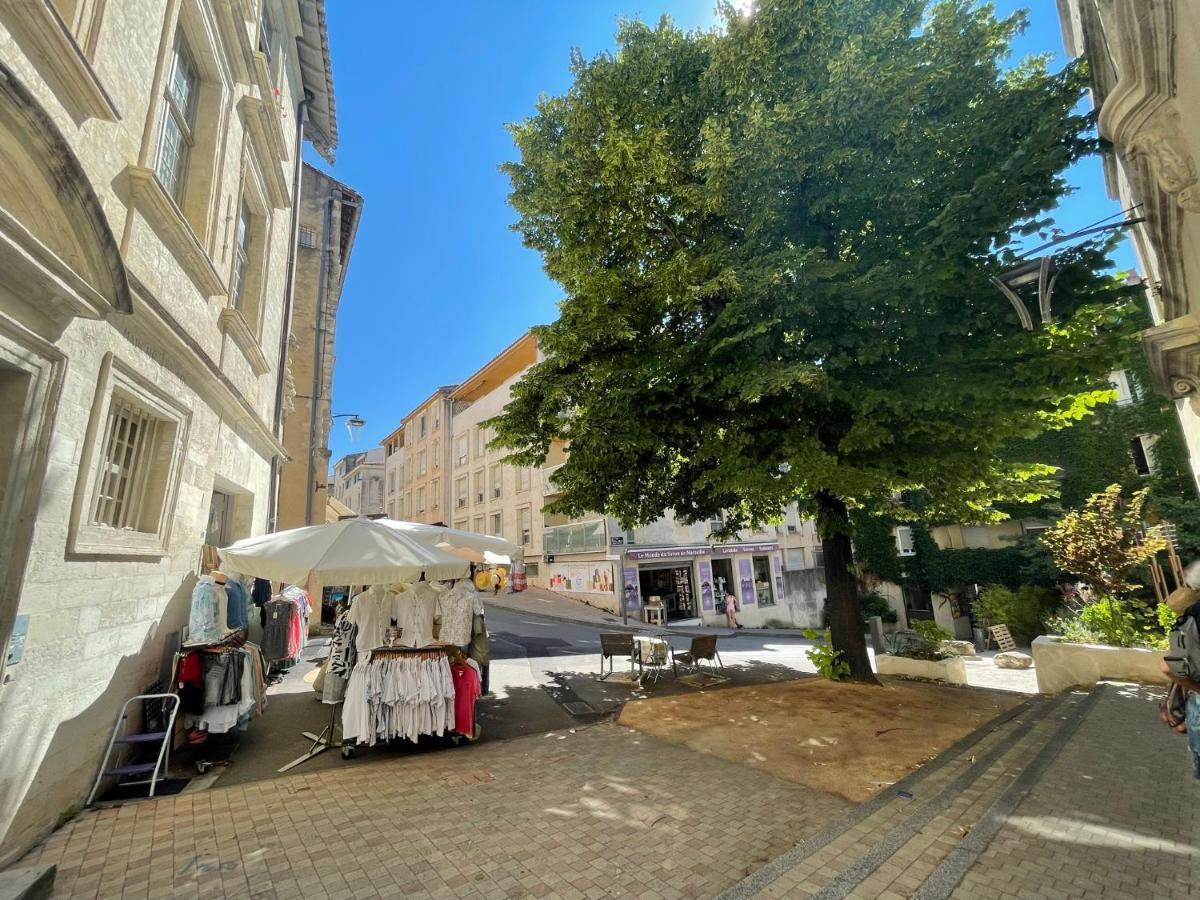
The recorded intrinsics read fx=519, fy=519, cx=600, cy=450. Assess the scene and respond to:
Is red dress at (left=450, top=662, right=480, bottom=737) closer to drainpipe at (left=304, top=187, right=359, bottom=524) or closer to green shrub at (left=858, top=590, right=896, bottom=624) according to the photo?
drainpipe at (left=304, top=187, right=359, bottom=524)

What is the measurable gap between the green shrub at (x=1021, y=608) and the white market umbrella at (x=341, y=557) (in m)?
23.9

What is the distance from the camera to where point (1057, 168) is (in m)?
5.81

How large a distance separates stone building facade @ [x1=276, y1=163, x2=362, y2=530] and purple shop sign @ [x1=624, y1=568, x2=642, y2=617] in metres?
13.2

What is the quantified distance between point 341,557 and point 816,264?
255 inches

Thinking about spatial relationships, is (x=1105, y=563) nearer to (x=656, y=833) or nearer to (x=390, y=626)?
(x=656, y=833)

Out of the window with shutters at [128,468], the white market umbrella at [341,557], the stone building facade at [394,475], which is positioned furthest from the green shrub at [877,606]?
the stone building facade at [394,475]

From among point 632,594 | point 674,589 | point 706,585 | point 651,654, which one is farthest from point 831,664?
point 674,589

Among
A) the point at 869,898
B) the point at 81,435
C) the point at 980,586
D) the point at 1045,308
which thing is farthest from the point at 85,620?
the point at 980,586

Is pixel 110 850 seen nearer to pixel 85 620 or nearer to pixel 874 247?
pixel 85 620

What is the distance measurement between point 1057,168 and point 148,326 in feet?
31.6

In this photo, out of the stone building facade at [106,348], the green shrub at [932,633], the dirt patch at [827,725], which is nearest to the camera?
the stone building facade at [106,348]

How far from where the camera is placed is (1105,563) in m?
9.30

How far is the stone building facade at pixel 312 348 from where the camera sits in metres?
15.9

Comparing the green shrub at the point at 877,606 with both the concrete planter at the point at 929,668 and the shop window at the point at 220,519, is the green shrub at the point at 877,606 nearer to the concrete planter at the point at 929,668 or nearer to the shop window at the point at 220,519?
the concrete planter at the point at 929,668
